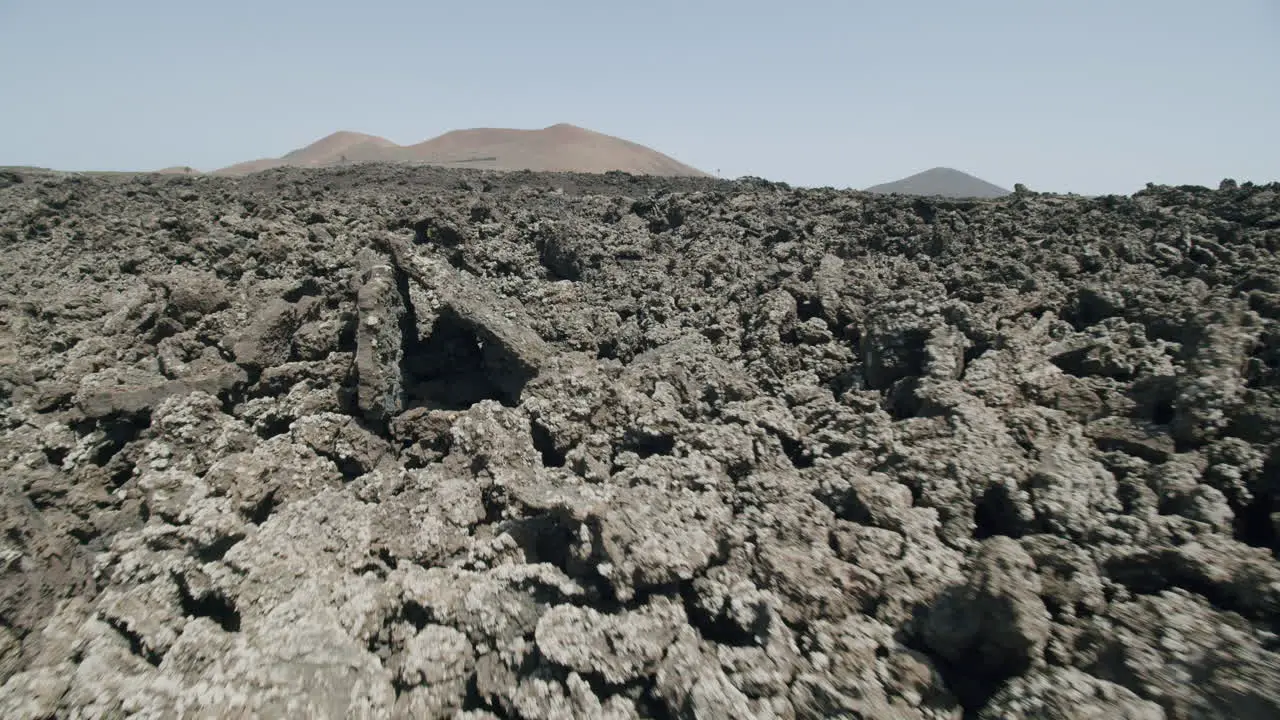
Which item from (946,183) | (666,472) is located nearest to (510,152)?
(946,183)

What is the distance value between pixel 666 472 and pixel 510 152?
35198mm

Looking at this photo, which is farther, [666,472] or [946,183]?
[946,183]

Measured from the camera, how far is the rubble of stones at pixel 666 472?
257cm

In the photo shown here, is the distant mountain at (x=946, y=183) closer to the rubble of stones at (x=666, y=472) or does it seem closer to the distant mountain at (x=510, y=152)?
the distant mountain at (x=510, y=152)

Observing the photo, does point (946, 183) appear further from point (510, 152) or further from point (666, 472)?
point (666, 472)

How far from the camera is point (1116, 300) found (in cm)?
479

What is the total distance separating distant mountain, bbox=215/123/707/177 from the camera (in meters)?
33.4

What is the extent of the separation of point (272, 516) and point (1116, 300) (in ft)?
19.6

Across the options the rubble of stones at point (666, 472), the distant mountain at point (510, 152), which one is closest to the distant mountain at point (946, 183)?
the distant mountain at point (510, 152)

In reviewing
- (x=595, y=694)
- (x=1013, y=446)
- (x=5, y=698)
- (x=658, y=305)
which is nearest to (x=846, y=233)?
(x=658, y=305)

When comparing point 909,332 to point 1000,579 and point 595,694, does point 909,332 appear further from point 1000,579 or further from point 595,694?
point 595,694

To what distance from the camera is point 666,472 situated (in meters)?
3.73

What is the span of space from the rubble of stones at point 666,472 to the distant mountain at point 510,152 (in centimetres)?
2677

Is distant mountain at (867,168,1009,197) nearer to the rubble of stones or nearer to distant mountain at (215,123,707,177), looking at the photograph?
distant mountain at (215,123,707,177)
